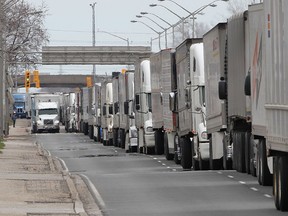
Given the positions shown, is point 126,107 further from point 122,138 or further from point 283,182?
point 283,182

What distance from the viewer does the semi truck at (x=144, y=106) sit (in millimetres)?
51750

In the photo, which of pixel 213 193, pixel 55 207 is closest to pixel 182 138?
pixel 213 193

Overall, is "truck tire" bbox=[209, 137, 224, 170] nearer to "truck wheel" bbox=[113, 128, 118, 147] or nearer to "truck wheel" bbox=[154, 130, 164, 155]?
"truck wheel" bbox=[154, 130, 164, 155]

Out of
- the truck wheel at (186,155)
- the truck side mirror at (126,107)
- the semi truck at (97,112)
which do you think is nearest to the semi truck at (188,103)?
the truck wheel at (186,155)

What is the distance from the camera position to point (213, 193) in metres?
27.2

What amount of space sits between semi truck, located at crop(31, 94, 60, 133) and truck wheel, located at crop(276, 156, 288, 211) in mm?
82060

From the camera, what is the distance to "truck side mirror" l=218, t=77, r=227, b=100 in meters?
32.2

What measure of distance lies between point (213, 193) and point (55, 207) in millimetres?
4453

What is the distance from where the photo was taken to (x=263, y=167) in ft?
89.6

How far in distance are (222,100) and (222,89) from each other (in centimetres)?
116

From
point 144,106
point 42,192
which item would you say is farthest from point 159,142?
point 42,192

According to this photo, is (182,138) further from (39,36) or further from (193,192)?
(39,36)

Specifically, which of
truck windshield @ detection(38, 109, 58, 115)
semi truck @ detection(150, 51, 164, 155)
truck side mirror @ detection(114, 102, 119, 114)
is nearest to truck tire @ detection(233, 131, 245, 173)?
semi truck @ detection(150, 51, 164, 155)

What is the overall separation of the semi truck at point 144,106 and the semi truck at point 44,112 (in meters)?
50.0
